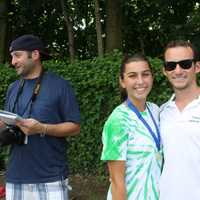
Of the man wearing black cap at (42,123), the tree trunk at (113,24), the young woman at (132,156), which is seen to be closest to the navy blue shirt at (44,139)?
the man wearing black cap at (42,123)

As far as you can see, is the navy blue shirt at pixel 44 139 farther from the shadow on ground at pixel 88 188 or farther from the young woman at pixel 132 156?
the shadow on ground at pixel 88 188

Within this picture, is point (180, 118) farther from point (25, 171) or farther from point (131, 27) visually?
point (131, 27)

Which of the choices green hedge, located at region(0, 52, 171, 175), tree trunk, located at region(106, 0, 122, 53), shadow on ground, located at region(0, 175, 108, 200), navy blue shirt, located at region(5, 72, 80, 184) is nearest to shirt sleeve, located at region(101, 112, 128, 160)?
navy blue shirt, located at region(5, 72, 80, 184)

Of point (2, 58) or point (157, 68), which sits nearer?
point (157, 68)

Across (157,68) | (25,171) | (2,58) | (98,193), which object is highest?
(2,58)

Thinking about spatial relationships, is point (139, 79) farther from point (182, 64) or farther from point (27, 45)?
point (27, 45)

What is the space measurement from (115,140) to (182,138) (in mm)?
409

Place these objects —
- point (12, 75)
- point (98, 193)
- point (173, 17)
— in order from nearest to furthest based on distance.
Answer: point (98, 193), point (12, 75), point (173, 17)

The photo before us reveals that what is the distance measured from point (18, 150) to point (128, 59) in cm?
133

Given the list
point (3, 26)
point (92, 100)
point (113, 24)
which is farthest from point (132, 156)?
point (3, 26)

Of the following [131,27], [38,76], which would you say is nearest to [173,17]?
[131,27]

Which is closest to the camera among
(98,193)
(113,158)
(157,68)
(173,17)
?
(113,158)

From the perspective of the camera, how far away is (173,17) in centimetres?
1186

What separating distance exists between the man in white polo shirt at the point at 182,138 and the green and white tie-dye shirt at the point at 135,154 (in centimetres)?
7
